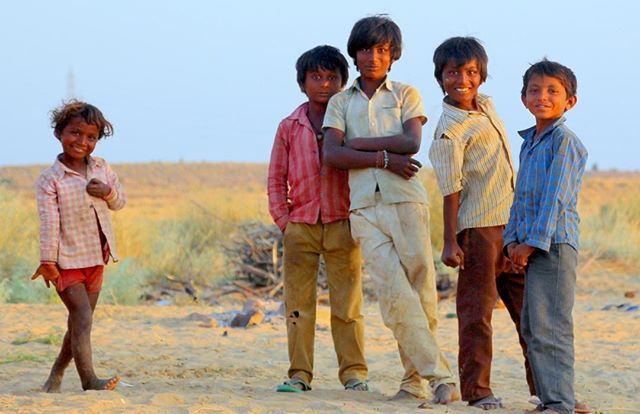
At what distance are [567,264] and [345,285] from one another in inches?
55.7

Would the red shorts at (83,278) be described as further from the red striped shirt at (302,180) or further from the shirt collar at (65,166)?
the red striped shirt at (302,180)

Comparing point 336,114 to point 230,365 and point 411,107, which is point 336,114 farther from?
point 230,365

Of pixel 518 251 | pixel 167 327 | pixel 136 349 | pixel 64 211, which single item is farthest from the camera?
pixel 167 327

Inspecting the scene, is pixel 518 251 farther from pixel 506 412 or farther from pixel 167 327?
pixel 167 327

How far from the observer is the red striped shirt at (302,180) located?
19.9ft

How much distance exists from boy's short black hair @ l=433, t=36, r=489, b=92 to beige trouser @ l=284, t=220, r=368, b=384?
107 cm

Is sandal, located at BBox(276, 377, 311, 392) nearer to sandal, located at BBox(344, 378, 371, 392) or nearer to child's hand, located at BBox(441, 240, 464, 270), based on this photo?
sandal, located at BBox(344, 378, 371, 392)

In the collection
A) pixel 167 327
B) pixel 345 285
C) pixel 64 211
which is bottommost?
pixel 167 327

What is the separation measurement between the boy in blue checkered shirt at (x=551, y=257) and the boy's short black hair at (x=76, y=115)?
2476 millimetres

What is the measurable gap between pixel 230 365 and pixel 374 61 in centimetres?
288

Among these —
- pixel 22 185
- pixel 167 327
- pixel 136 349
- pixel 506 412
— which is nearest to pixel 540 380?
pixel 506 412

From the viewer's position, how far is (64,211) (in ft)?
20.1

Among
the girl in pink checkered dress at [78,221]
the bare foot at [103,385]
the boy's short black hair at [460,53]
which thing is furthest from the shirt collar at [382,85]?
the bare foot at [103,385]

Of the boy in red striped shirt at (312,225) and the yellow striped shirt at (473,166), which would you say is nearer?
the yellow striped shirt at (473,166)
